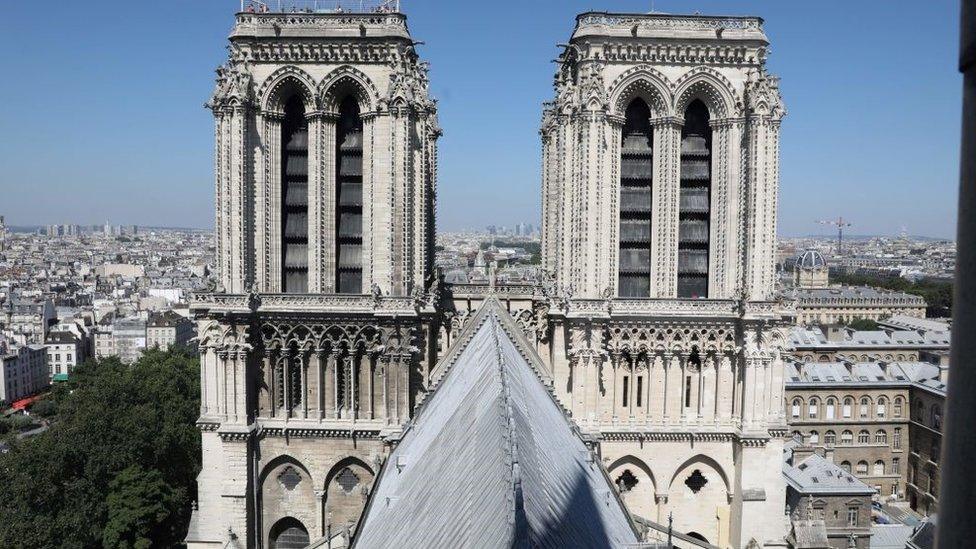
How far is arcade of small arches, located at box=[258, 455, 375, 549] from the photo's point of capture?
36.8 metres

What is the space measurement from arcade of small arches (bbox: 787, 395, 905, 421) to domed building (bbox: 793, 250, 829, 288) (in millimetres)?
98152

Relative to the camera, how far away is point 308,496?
3703 cm

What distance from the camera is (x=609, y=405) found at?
118ft

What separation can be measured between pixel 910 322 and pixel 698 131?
103 metres

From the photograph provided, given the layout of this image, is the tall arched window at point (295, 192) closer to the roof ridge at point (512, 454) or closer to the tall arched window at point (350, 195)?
the tall arched window at point (350, 195)

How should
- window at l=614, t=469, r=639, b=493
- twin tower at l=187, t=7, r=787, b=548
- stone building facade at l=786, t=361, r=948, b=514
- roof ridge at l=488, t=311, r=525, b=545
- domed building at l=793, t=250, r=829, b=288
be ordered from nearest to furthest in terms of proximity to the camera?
roof ridge at l=488, t=311, r=525, b=545 < twin tower at l=187, t=7, r=787, b=548 < window at l=614, t=469, r=639, b=493 < stone building facade at l=786, t=361, r=948, b=514 < domed building at l=793, t=250, r=829, b=288

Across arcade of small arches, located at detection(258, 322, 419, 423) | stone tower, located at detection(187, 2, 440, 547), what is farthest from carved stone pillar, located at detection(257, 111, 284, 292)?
arcade of small arches, located at detection(258, 322, 419, 423)

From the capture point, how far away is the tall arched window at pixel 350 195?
3678 centimetres

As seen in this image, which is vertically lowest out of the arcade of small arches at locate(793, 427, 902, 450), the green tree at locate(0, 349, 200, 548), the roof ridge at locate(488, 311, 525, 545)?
the arcade of small arches at locate(793, 427, 902, 450)

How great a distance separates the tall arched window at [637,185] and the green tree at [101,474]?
1520 inches

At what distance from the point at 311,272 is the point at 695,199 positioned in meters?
18.2

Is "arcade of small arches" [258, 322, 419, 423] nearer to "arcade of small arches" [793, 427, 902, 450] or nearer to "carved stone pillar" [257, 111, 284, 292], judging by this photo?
"carved stone pillar" [257, 111, 284, 292]

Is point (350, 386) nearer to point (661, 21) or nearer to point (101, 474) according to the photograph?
point (661, 21)

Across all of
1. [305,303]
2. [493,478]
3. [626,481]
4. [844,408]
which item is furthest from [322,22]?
[844,408]
